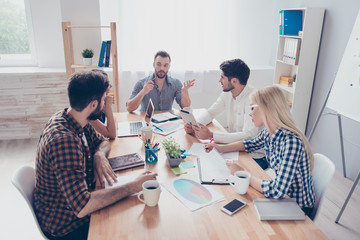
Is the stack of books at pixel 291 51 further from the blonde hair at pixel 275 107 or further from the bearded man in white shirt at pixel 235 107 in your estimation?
the blonde hair at pixel 275 107

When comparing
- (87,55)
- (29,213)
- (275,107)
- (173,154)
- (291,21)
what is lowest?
(29,213)

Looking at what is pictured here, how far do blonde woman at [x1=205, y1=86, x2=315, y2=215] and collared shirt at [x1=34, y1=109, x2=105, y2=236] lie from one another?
0.77 metres

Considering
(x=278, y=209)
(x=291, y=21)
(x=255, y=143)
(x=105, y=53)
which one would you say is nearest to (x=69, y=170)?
(x=278, y=209)

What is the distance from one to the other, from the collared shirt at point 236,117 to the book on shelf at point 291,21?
1491 millimetres

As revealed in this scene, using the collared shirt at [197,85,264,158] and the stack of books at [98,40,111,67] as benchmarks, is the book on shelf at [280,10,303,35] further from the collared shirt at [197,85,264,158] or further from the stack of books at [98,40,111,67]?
the stack of books at [98,40,111,67]

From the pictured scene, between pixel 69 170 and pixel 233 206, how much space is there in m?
0.70

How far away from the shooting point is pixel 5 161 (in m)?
3.21

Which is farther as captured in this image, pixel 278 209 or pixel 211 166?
pixel 211 166

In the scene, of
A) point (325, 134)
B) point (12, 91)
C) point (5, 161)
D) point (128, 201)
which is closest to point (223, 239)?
point (128, 201)

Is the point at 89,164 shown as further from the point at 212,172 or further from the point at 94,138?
the point at 212,172

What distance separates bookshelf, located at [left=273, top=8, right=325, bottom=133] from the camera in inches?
129

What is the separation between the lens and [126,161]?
1.66m

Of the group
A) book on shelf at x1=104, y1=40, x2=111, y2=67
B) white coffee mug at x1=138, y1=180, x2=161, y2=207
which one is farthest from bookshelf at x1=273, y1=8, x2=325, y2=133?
white coffee mug at x1=138, y1=180, x2=161, y2=207

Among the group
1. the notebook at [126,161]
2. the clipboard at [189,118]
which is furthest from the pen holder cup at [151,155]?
the clipboard at [189,118]
